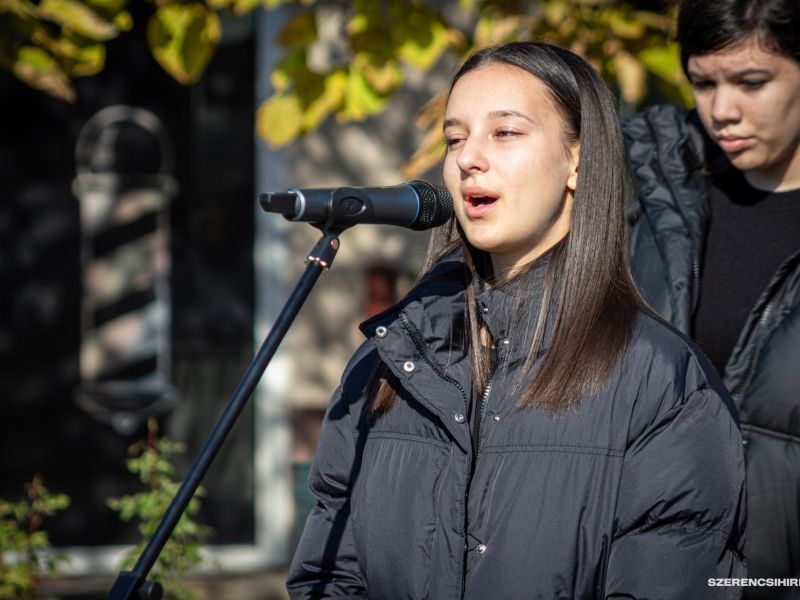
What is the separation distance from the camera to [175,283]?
6.28 metres

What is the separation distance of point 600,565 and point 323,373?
451 cm

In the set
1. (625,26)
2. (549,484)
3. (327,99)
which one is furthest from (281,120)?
(549,484)

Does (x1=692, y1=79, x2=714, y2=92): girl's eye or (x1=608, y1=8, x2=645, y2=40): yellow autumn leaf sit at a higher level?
(x1=608, y1=8, x2=645, y2=40): yellow autumn leaf

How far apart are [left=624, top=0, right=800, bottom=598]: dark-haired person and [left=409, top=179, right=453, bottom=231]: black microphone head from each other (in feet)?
2.01

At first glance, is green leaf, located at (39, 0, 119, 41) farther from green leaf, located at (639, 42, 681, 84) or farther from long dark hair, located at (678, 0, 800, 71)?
long dark hair, located at (678, 0, 800, 71)

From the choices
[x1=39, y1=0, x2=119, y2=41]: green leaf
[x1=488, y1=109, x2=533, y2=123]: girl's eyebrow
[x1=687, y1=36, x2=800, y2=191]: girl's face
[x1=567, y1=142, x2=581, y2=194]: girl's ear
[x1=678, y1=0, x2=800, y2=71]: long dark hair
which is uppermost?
[x1=39, y1=0, x2=119, y2=41]: green leaf

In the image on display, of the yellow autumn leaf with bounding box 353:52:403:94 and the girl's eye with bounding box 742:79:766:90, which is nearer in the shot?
the girl's eye with bounding box 742:79:766:90

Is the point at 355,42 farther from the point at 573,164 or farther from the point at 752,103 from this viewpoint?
the point at 573,164

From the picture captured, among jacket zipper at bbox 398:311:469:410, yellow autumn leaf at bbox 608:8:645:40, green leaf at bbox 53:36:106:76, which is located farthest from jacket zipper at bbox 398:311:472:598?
yellow autumn leaf at bbox 608:8:645:40

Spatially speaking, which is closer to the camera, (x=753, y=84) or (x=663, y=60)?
(x=753, y=84)

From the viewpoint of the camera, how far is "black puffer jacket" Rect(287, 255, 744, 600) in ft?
6.01

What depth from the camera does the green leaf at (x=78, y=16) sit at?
360cm

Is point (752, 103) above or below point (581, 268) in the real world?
above

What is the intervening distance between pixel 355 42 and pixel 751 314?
2.00 meters
